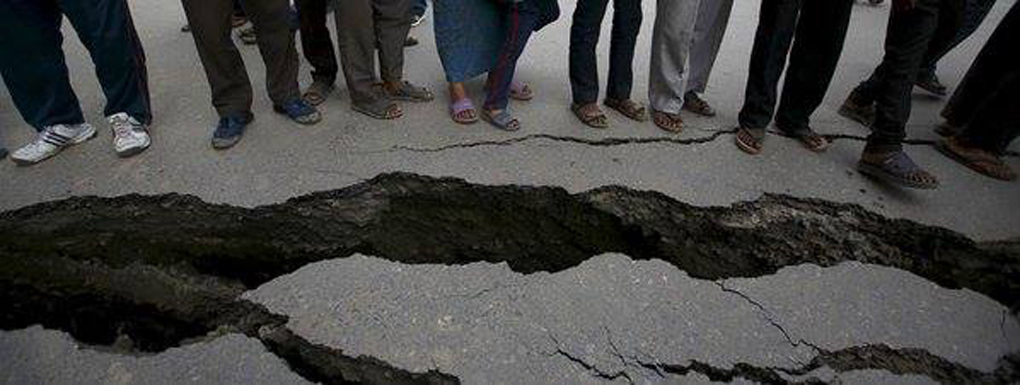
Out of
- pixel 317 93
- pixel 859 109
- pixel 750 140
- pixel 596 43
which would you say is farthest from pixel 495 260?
pixel 859 109

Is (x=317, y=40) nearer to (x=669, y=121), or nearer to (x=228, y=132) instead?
(x=228, y=132)

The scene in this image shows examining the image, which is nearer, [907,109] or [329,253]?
[329,253]

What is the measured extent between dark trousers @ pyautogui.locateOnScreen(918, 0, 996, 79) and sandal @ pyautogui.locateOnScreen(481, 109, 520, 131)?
2016 mm

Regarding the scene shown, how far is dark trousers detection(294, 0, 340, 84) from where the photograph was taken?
3088 millimetres

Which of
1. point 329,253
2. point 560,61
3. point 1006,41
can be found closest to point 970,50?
point 1006,41

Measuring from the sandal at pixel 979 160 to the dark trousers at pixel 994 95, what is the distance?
0.04 metres

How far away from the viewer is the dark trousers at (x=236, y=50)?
2.52m

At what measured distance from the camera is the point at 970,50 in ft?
14.1

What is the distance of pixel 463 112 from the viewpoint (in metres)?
3.11

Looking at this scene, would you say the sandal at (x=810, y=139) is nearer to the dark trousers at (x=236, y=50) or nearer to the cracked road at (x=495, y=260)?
the cracked road at (x=495, y=260)

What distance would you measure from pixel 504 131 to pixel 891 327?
1.87 metres

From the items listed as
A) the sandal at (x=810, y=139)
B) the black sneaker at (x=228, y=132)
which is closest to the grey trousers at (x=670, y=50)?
the sandal at (x=810, y=139)

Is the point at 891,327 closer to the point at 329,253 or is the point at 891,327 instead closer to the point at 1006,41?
the point at 1006,41

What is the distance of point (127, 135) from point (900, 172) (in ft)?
11.7
